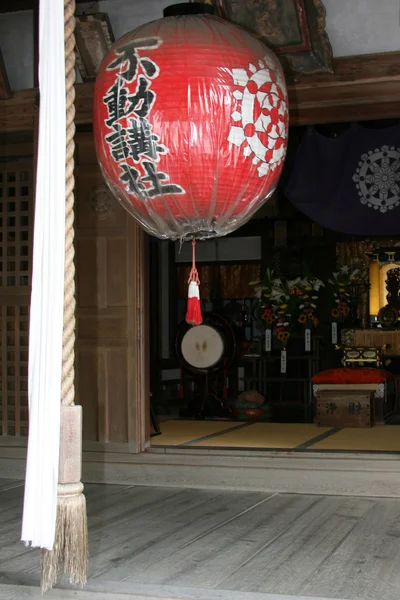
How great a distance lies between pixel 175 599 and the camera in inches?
133

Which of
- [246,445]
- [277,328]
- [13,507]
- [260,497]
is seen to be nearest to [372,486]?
[260,497]

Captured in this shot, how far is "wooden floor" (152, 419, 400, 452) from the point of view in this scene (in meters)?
6.25

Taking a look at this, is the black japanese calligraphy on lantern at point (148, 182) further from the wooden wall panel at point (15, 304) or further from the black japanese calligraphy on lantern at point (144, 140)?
the wooden wall panel at point (15, 304)

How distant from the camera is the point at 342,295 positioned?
10.2 m

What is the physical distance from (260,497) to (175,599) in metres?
2.14

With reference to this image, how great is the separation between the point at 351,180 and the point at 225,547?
2866mm

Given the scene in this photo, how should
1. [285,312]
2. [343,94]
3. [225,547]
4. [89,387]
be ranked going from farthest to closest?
[285,312], [89,387], [343,94], [225,547]

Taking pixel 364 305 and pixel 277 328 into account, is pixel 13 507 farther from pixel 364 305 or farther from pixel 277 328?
pixel 364 305

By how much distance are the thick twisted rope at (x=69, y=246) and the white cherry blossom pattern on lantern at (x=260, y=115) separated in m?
0.66

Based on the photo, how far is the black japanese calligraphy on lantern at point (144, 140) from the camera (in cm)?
327

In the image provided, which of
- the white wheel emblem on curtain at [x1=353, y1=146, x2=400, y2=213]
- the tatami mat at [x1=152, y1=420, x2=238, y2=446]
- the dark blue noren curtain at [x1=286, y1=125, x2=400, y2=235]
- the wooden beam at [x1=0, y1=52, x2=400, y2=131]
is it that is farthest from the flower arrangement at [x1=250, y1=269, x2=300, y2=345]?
the wooden beam at [x1=0, y1=52, x2=400, y2=131]

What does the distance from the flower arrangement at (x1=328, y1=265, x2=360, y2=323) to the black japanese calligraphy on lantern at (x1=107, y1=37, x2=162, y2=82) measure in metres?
7.08

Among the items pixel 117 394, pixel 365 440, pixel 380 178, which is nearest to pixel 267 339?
pixel 365 440

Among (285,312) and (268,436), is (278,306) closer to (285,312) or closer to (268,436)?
(285,312)
